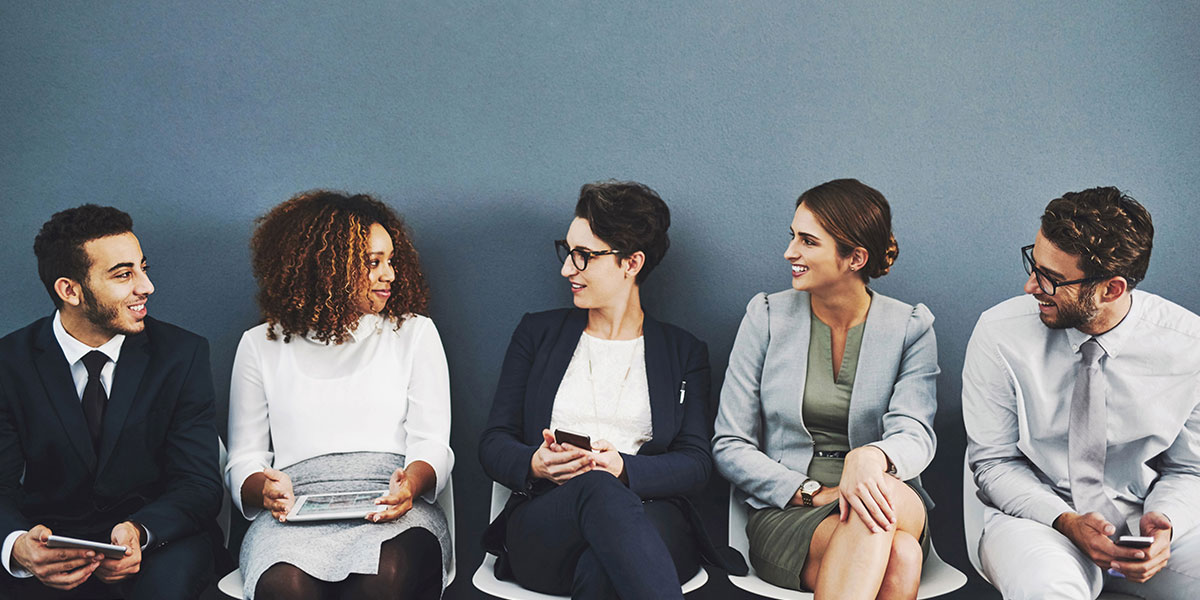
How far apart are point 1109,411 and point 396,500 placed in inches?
78.2

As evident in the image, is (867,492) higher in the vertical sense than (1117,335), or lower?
lower

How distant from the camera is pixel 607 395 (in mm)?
3004

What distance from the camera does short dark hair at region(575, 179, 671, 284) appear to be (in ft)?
9.86

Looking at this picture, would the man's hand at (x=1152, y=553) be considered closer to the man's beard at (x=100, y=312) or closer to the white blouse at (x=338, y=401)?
the white blouse at (x=338, y=401)

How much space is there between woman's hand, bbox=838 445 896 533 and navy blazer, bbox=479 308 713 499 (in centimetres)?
50

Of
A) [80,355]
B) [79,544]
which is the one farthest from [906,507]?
[80,355]

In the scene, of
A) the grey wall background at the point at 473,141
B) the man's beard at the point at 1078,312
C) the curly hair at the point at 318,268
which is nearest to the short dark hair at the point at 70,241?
the curly hair at the point at 318,268

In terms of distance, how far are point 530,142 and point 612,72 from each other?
382mm

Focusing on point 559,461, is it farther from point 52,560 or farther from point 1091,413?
point 1091,413

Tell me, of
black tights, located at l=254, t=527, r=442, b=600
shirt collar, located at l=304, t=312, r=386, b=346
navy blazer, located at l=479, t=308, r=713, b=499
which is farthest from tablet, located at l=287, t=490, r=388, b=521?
shirt collar, located at l=304, t=312, r=386, b=346

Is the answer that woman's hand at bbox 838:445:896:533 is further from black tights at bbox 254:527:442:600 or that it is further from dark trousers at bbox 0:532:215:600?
dark trousers at bbox 0:532:215:600

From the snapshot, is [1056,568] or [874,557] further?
[874,557]

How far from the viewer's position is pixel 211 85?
336cm

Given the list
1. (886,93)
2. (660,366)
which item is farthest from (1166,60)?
(660,366)
